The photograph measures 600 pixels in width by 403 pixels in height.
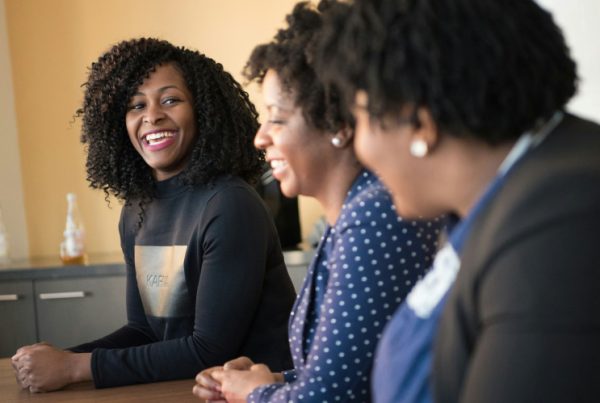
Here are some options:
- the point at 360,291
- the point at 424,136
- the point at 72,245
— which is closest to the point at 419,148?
the point at 424,136

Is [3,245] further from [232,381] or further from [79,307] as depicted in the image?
[232,381]

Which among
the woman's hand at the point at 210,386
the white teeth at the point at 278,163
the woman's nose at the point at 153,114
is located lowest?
the woman's hand at the point at 210,386

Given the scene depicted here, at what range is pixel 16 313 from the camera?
3.61 m

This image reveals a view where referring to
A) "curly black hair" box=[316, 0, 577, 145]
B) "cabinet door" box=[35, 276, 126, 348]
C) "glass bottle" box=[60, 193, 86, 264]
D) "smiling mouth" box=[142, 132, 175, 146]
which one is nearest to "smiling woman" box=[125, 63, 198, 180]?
"smiling mouth" box=[142, 132, 175, 146]

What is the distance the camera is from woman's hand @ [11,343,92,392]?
1.67 meters

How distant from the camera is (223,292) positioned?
5.74 ft

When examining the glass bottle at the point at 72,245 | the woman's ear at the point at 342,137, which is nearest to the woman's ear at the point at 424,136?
the woman's ear at the point at 342,137

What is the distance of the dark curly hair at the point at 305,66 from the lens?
1.29 m

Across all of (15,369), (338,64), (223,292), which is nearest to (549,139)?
(338,64)

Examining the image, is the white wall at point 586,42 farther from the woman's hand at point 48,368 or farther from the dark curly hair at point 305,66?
the woman's hand at point 48,368

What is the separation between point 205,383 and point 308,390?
0.34 meters

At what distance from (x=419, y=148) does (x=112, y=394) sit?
1023mm

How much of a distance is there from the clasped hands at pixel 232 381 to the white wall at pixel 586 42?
788mm

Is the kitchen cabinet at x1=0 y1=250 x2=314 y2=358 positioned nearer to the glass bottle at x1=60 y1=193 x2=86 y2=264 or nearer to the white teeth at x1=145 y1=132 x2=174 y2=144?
the glass bottle at x1=60 y1=193 x2=86 y2=264
